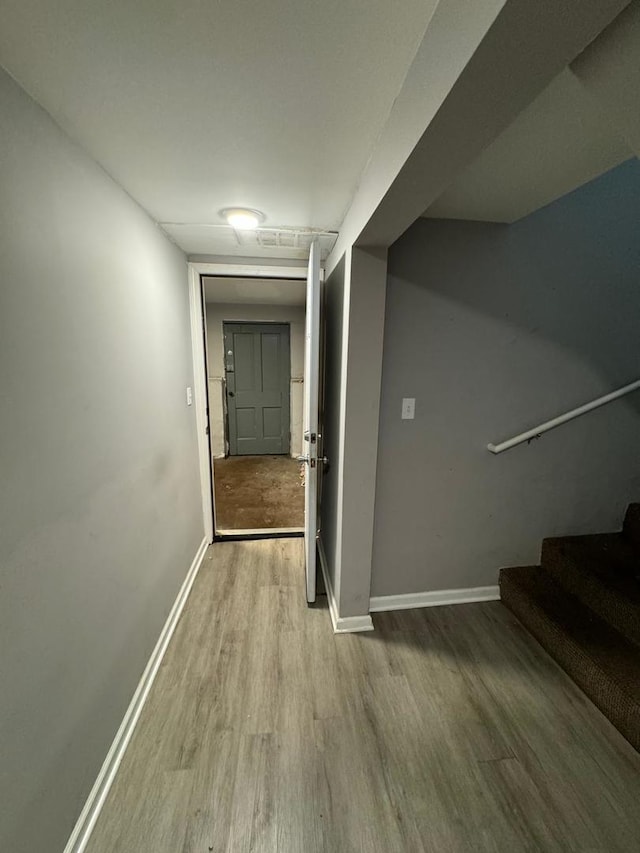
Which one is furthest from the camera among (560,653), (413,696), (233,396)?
(233,396)

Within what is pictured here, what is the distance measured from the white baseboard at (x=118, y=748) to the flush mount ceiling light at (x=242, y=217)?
1.98 metres

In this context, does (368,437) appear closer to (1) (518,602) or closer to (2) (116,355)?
(2) (116,355)

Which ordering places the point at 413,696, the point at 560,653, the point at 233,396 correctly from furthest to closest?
the point at 233,396
the point at 560,653
the point at 413,696

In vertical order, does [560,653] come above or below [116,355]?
below

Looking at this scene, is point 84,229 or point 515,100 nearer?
point 515,100

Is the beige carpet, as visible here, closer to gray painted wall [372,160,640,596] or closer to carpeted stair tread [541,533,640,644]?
gray painted wall [372,160,640,596]

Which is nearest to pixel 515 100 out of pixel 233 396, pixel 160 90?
pixel 160 90

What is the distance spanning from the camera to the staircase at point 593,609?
127cm

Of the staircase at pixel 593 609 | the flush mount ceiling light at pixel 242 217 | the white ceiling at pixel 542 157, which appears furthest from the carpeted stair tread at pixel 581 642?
the flush mount ceiling light at pixel 242 217

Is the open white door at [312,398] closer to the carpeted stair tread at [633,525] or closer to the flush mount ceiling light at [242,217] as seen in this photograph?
the flush mount ceiling light at [242,217]

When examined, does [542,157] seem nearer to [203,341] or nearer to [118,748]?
[203,341]

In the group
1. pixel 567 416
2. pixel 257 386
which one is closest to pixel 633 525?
pixel 567 416

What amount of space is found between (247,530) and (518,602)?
75.9 inches

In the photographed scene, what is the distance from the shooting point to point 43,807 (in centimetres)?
81
